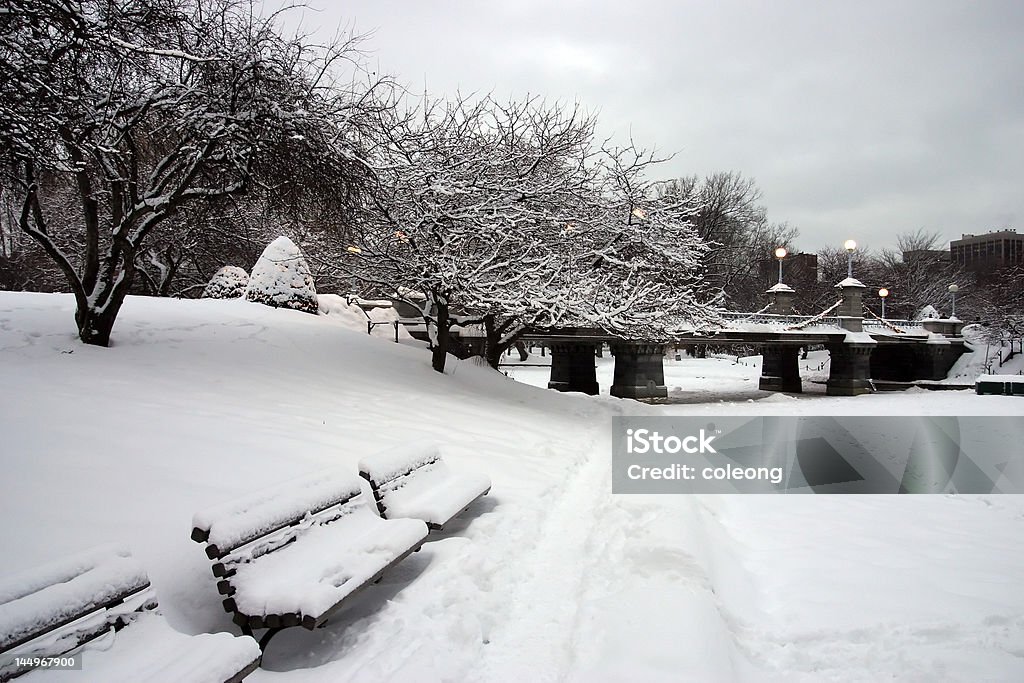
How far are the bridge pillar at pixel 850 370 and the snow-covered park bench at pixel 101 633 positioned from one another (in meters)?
39.2

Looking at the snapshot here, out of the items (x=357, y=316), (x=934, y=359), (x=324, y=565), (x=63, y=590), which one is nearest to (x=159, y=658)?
(x=63, y=590)

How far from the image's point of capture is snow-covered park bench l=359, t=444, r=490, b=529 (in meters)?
5.11

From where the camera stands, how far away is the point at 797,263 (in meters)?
69.5

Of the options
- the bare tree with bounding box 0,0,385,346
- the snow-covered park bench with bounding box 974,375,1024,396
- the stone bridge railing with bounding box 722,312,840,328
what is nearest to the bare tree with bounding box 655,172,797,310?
the stone bridge railing with bounding box 722,312,840,328

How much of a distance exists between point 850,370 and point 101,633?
4055 cm

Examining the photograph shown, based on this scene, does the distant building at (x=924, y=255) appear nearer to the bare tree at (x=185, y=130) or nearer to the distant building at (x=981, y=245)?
the distant building at (x=981, y=245)

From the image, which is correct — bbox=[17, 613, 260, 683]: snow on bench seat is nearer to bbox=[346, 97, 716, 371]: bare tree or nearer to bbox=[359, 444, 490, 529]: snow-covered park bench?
bbox=[359, 444, 490, 529]: snow-covered park bench

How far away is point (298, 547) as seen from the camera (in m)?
3.95

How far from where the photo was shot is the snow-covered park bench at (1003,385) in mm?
19156

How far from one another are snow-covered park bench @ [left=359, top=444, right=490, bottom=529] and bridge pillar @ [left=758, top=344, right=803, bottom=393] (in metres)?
36.4

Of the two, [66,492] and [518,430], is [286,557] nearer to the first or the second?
[66,492]

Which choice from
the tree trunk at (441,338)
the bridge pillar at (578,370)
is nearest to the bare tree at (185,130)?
the tree trunk at (441,338)

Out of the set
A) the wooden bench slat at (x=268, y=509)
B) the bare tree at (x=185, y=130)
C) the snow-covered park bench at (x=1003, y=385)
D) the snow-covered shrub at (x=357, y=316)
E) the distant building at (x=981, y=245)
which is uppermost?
the distant building at (x=981, y=245)

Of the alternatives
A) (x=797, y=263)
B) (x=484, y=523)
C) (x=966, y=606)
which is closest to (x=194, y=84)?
(x=484, y=523)
